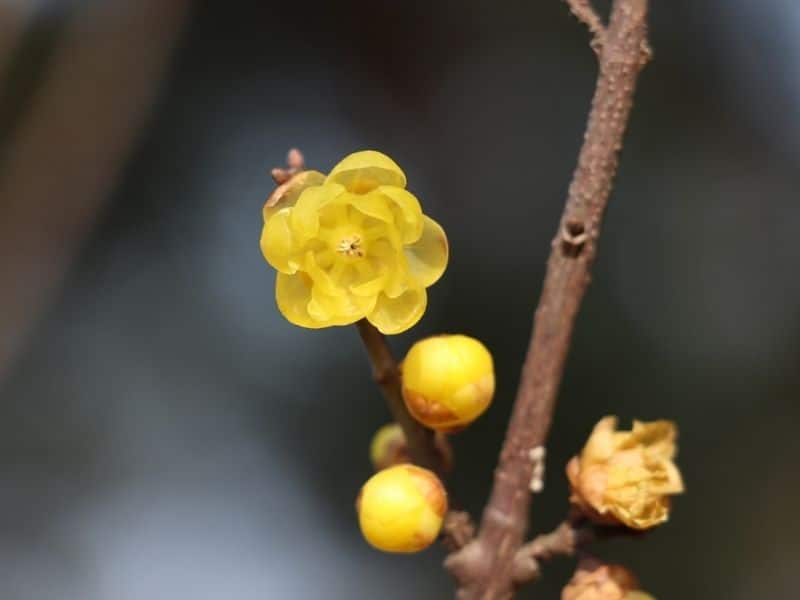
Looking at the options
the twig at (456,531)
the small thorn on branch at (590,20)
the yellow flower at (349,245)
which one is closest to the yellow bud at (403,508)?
the twig at (456,531)

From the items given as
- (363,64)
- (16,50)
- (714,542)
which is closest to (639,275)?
(714,542)

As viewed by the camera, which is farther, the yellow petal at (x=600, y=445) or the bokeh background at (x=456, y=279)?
the bokeh background at (x=456, y=279)

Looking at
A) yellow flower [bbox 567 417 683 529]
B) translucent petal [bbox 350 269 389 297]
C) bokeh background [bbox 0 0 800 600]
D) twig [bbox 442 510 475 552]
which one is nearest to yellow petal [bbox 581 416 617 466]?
yellow flower [bbox 567 417 683 529]

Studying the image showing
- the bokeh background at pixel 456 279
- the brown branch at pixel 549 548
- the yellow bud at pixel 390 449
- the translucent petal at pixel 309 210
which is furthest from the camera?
the bokeh background at pixel 456 279

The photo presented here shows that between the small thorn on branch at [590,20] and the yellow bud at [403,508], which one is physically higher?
the small thorn on branch at [590,20]

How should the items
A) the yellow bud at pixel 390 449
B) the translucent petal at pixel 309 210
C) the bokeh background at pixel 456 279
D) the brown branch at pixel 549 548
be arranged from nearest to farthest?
the translucent petal at pixel 309 210
the brown branch at pixel 549 548
the yellow bud at pixel 390 449
the bokeh background at pixel 456 279

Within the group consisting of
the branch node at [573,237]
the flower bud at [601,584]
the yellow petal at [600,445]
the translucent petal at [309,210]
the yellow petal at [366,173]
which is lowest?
the flower bud at [601,584]

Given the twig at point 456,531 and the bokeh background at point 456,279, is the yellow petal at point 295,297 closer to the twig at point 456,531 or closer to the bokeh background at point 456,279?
the twig at point 456,531
